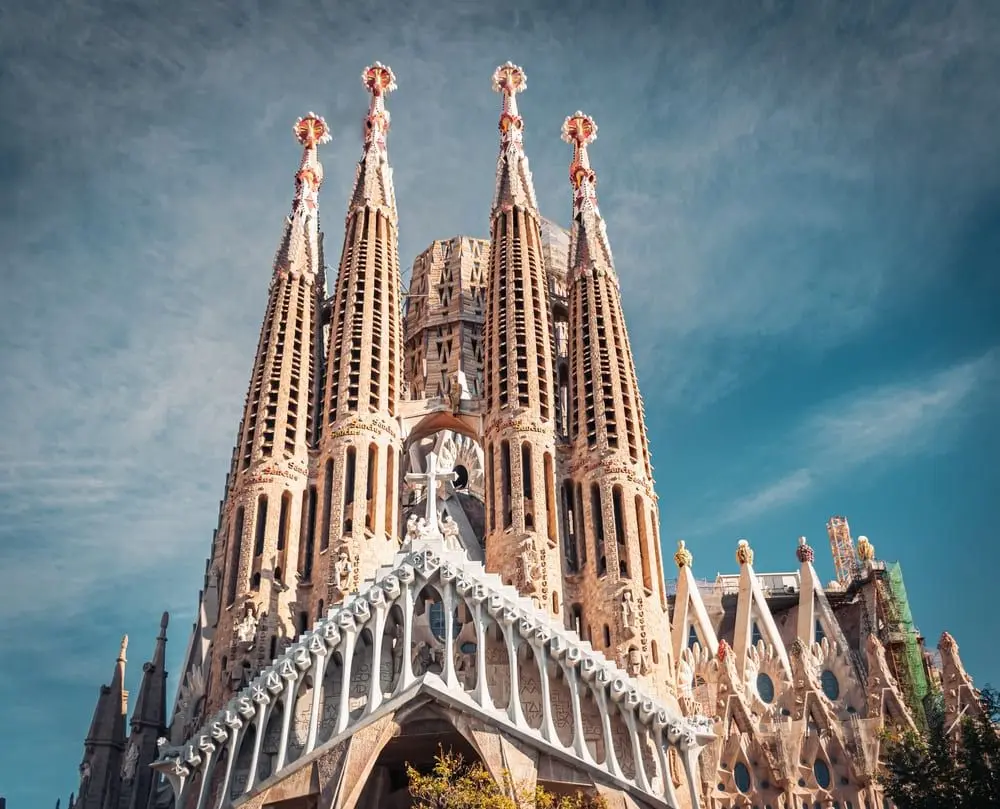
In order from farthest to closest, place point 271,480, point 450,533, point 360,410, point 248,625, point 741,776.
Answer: point 360,410, point 271,480, point 741,776, point 450,533, point 248,625

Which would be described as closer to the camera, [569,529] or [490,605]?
[490,605]

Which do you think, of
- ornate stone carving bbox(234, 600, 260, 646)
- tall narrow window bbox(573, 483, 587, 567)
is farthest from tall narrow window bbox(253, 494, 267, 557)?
tall narrow window bbox(573, 483, 587, 567)

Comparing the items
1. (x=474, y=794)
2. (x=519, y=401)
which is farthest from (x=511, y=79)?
(x=474, y=794)

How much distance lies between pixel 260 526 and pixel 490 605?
9198 mm

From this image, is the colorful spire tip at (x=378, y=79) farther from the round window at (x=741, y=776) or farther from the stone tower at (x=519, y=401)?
the round window at (x=741, y=776)

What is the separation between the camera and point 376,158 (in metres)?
44.3

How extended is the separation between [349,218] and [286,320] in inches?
242

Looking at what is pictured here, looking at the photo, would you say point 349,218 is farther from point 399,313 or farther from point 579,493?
point 579,493

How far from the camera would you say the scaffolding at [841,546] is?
46375mm

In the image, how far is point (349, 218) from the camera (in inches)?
1670

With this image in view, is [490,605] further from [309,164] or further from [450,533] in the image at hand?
[309,164]

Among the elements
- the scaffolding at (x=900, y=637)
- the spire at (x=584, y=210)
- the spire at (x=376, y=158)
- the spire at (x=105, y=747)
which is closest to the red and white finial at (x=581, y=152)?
the spire at (x=584, y=210)

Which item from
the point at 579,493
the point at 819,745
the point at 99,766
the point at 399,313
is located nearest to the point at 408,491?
the point at 399,313

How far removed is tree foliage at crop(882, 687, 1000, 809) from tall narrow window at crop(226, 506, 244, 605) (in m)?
18.4
